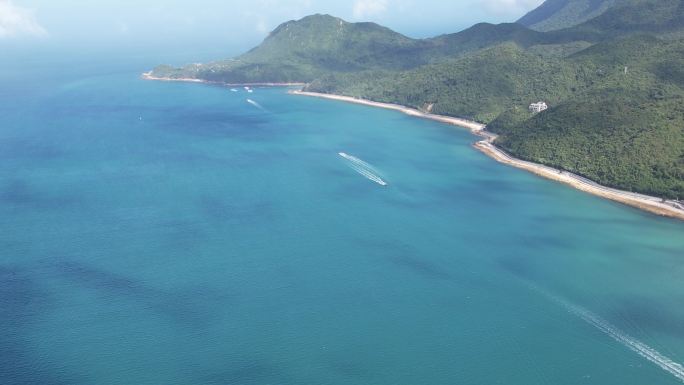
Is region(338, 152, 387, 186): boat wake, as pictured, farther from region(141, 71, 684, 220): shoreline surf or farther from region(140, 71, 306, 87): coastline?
region(140, 71, 306, 87): coastline

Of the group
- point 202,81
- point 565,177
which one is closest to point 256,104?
point 202,81

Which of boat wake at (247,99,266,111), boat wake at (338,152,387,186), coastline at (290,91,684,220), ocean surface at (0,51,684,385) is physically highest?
coastline at (290,91,684,220)

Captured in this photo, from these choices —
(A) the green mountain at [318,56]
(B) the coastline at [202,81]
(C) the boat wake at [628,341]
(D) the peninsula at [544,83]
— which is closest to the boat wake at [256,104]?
(D) the peninsula at [544,83]

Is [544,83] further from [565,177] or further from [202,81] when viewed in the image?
[202,81]

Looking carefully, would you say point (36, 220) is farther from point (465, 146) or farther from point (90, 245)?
point (465, 146)

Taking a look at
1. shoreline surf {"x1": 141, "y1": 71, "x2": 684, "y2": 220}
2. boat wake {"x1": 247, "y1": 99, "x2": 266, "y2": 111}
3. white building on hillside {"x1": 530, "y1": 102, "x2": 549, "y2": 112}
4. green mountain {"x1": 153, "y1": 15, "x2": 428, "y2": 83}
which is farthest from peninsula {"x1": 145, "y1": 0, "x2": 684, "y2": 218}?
boat wake {"x1": 247, "y1": 99, "x2": 266, "y2": 111}

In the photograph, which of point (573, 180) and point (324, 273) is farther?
point (573, 180)
